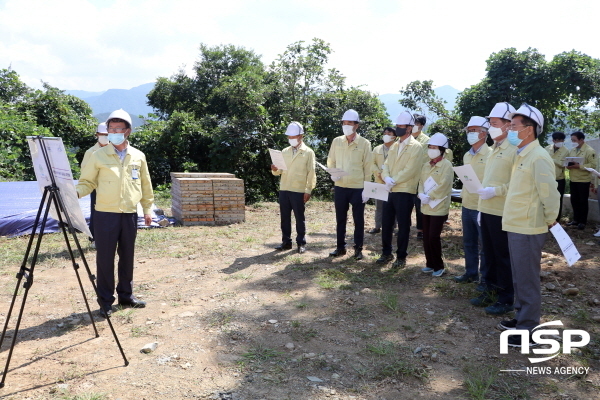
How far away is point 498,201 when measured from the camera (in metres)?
4.54

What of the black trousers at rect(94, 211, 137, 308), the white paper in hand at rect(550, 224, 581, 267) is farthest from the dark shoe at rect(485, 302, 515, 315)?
the black trousers at rect(94, 211, 137, 308)

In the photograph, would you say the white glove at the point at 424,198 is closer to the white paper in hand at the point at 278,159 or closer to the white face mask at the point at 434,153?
the white face mask at the point at 434,153

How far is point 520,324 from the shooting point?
4.04m

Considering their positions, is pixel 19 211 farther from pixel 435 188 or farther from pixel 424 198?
pixel 435 188

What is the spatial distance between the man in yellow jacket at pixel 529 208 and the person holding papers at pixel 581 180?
645 cm

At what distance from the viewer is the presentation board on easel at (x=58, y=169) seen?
11.6ft

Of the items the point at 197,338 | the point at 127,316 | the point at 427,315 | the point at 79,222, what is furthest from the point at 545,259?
the point at 79,222

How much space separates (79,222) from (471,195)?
4.02 metres

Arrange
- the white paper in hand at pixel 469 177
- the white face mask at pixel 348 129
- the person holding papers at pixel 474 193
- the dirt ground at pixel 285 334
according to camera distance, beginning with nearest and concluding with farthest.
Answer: the dirt ground at pixel 285 334
the white paper in hand at pixel 469 177
the person holding papers at pixel 474 193
the white face mask at pixel 348 129

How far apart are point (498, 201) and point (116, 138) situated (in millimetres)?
3715

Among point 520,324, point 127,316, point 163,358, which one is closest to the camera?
point 163,358

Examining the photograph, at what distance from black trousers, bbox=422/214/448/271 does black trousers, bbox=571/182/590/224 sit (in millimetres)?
5076

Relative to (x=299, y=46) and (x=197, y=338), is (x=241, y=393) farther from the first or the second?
(x=299, y=46)

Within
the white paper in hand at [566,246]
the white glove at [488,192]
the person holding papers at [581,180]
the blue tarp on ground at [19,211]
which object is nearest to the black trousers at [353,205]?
the white glove at [488,192]
